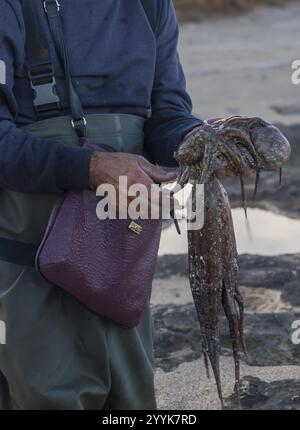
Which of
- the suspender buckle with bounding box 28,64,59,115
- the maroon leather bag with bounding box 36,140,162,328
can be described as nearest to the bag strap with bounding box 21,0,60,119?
the suspender buckle with bounding box 28,64,59,115

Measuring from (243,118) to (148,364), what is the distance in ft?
2.38

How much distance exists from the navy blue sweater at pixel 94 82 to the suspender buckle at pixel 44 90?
0.9 inches

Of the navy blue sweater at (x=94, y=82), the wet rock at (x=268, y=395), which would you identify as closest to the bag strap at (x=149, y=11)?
the navy blue sweater at (x=94, y=82)

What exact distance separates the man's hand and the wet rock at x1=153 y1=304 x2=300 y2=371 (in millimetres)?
1558

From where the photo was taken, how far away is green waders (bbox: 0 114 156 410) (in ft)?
9.11

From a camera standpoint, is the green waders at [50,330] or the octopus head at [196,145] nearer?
the octopus head at [196,145]

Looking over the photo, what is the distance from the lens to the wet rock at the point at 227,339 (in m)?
4.14

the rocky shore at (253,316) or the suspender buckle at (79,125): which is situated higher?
the suspender buckle at (79,125)

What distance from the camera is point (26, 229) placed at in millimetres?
2809

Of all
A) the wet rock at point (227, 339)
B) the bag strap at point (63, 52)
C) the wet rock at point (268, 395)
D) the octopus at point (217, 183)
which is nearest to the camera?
the octopus at point (217, 183)

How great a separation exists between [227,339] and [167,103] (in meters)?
1.47

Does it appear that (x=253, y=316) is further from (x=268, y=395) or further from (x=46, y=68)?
(x=46, y=68)

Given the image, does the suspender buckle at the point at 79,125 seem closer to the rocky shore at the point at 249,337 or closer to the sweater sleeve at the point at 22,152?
the sweater sleeve at the point at 22,152
